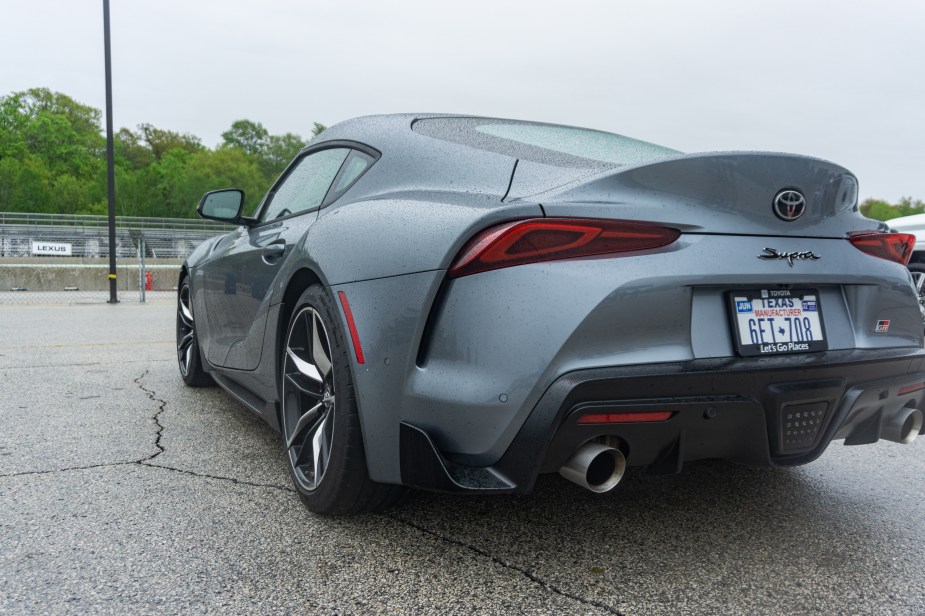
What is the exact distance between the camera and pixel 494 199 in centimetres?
215

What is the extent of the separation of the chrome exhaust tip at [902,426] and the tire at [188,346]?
3902 mm

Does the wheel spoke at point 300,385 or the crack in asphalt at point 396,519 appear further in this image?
the wheel spoke at point 300,385

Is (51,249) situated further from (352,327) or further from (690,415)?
(690,415)

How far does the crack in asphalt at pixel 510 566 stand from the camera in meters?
2.09

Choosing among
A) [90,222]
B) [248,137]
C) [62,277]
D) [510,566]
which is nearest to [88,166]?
[90,222]

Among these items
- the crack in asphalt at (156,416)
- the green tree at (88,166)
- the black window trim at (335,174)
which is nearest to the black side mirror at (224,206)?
the black window trim at (335,174)

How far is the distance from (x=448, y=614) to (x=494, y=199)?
1.11 m

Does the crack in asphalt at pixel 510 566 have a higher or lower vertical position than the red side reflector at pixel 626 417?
lower

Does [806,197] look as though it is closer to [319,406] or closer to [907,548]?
[907,548]

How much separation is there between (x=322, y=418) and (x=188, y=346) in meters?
2.91

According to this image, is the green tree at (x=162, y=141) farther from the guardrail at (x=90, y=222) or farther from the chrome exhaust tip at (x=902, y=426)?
the chrome exhaust tip at (x=902, y=426)

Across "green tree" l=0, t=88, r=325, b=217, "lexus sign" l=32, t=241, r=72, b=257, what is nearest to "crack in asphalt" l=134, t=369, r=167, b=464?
"lexus sign" l=32, t=241, r=72, b=257

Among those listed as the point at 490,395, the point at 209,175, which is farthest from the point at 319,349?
the point at 209,175

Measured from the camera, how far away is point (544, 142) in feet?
9.16
